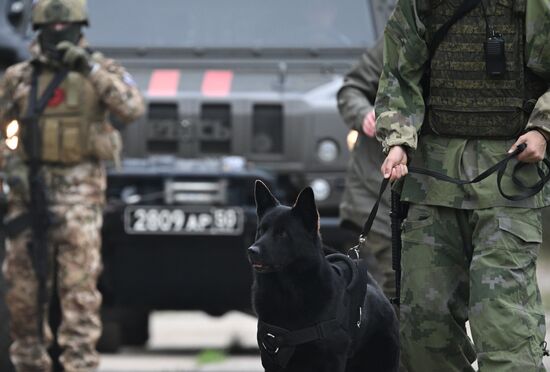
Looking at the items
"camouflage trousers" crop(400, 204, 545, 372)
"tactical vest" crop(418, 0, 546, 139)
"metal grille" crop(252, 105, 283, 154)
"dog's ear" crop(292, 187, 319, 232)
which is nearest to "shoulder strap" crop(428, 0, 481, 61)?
"tactical vest" crop(418, 0, 546, 139)

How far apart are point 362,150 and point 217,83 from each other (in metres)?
2.50

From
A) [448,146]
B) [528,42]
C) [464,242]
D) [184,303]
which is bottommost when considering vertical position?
[184,303]

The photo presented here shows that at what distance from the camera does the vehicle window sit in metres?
9.27

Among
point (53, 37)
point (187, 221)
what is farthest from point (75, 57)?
point (187, 221)

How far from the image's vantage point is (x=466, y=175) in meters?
4.79

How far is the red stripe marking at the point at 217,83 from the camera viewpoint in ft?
29.1

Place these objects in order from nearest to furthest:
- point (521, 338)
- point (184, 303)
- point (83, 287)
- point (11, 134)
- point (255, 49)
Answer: point (521, 338), point (11, 134), point (83, 287), point (184, 303), point (255, 49)

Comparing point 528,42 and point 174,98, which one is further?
point 174,98

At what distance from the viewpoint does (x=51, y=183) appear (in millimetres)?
7660

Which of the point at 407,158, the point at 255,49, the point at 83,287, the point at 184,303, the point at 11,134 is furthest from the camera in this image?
the point at 255,49

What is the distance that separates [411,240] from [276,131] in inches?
156

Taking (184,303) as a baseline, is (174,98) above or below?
above

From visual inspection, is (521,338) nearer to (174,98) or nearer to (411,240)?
(411,240)

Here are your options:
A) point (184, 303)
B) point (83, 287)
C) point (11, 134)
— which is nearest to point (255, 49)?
point (184, 303)
